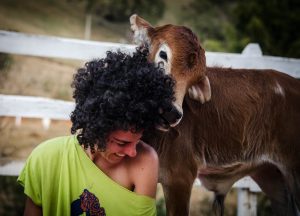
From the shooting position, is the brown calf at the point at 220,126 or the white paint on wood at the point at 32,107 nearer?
the brown calf at the point at 220,126

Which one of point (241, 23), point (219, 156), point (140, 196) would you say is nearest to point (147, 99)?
point (140, 196)

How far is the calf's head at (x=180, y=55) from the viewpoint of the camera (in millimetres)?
2982

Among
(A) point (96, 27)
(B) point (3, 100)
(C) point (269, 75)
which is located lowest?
(B) point (3, 100)

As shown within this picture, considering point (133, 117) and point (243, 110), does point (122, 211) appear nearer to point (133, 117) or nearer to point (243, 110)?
point (133, 117)

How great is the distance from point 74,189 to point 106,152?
261 millimetres

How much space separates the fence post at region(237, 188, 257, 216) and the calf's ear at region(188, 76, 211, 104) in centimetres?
165

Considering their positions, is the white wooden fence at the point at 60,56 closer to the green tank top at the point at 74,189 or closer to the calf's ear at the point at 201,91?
the calf's ear at the point at 201,91

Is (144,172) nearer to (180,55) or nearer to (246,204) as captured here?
(180,55)

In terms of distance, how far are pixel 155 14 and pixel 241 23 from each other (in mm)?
19255

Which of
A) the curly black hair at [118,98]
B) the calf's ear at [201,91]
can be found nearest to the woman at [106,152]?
the curly black hair at [118,98]

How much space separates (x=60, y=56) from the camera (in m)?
4.26

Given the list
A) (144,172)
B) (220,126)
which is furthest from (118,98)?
(220,126)

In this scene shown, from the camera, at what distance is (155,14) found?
107ft

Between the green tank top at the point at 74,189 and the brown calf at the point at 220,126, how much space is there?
0.86 m
